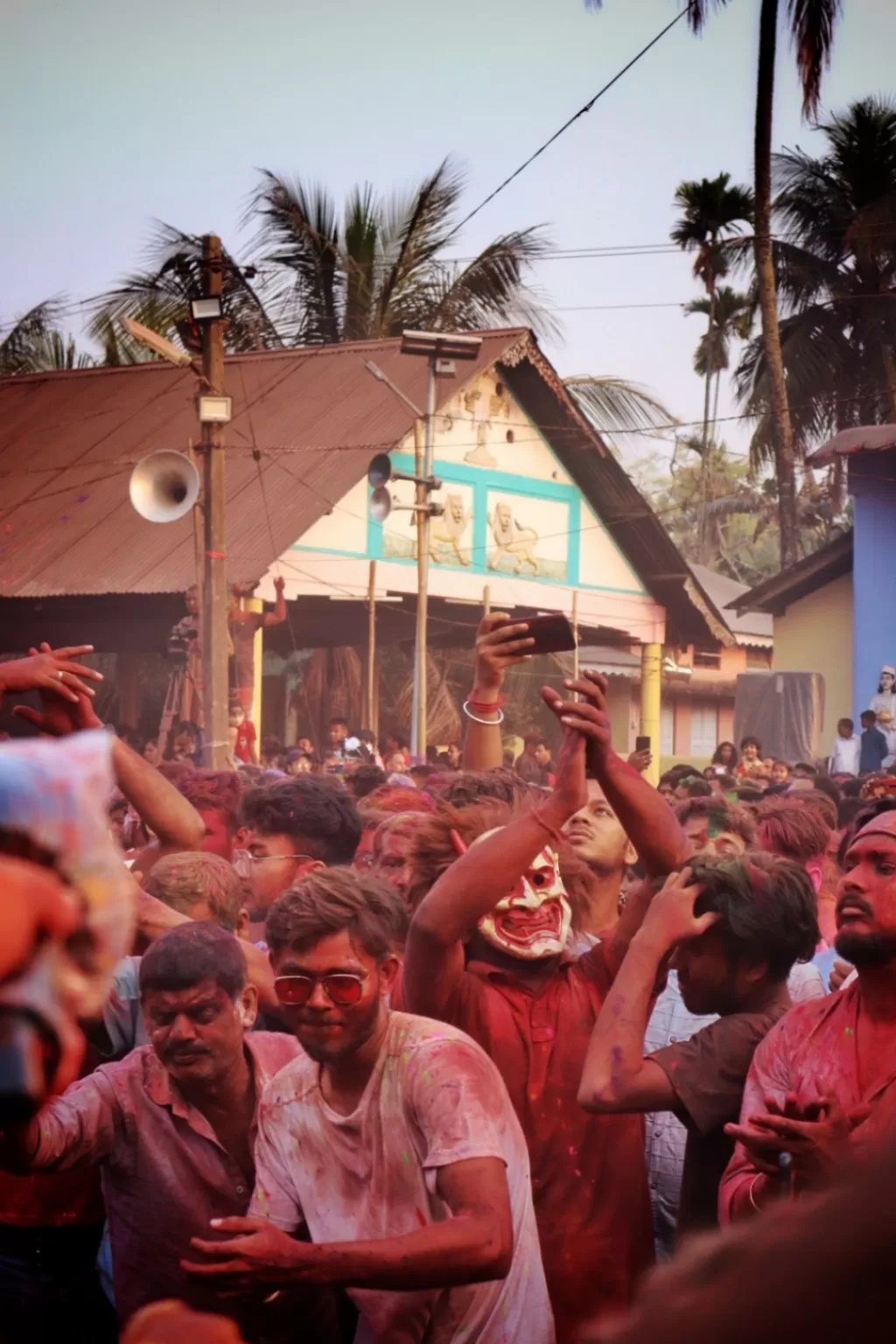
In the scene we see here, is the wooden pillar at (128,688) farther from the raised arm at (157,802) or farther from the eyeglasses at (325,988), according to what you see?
the eyeglasses at (325,988)

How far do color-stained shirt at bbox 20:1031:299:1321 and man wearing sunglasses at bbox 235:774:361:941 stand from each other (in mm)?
1374

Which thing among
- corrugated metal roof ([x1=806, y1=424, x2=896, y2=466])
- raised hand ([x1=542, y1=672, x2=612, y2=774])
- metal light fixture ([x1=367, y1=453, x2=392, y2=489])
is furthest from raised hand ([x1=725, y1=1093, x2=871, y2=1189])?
corrugated metal roof ([x1=806, y1=424, x2=896, y2=466])

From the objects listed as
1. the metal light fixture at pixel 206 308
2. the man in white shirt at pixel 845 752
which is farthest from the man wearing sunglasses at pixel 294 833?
the man in white shirt at pixel 845 752

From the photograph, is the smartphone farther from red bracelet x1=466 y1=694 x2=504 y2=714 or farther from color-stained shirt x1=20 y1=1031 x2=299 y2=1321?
color-stained shirt x1=20 y1=1031 x2=299 y2=1321

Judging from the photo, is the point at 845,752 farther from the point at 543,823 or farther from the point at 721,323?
the point at 721,323

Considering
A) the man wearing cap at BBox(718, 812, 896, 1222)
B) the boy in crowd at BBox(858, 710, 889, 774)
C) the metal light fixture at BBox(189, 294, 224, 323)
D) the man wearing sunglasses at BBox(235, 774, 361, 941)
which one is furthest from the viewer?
the boy in crowd at BBox(858, 710, 889, 774)

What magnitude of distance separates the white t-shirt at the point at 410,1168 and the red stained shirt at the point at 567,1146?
0.95 ft

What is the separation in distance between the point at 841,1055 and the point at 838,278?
32.6 meters

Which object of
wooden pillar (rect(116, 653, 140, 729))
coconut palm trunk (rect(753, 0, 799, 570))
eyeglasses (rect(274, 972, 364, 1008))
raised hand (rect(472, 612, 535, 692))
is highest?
coconut palm trunk (rect(753, 0, 799, 570))

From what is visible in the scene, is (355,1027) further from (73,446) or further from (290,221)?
(290,221)

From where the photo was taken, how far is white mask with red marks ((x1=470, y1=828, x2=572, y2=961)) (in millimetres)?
3854

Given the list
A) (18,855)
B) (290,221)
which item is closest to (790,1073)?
(18,855)

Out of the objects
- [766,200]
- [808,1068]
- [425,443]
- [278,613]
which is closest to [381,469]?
[425,443]

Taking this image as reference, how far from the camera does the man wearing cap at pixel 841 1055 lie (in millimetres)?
3055
